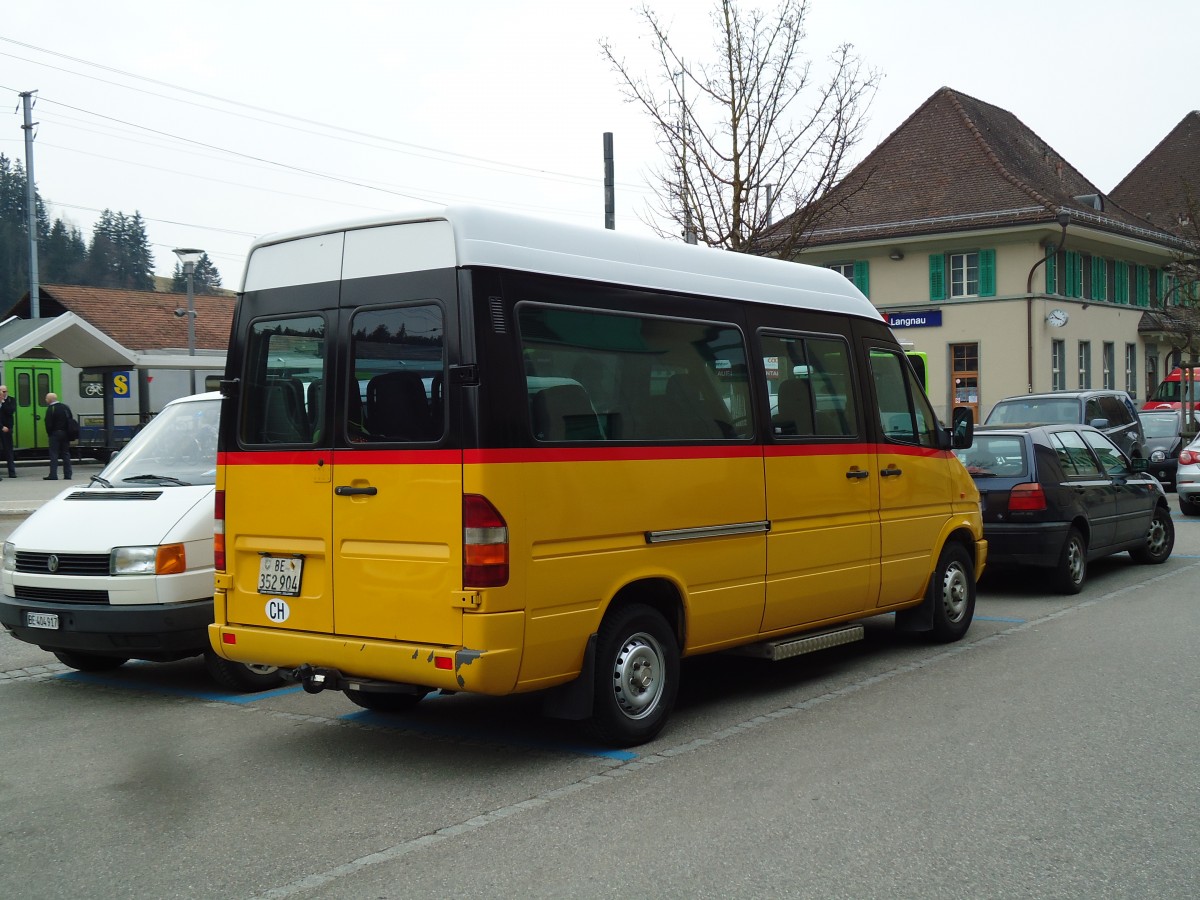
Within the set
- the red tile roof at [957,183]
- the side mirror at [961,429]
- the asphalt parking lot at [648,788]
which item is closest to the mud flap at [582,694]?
the asphalt parking lot at [648,788]

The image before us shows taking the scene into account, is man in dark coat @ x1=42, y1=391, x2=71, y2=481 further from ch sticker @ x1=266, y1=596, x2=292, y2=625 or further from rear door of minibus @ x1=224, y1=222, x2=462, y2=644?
ch sticker @ x1=266, y1=596, x2=292, y2=625

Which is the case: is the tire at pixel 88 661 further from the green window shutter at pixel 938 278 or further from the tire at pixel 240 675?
the green window shutter at pixel 938 278

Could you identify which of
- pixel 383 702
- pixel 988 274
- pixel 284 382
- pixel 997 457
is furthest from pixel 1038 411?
pixel 988 274

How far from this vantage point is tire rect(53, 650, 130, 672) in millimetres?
8711

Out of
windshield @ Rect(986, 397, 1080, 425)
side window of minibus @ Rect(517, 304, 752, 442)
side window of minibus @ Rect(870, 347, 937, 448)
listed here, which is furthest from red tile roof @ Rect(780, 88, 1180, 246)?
side window of minibus @ Rect(517, 304, 752, 442)

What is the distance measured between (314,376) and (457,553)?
1336 millimetres

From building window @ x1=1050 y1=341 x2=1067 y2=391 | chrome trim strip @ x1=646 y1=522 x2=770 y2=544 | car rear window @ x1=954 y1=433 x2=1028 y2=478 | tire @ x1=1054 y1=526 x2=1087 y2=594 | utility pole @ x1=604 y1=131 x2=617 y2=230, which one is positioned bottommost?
tire @ x1=1054 y1=526 x2=1087 y2=594

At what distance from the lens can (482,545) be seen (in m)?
5.73

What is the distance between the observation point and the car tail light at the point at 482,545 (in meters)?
5.73

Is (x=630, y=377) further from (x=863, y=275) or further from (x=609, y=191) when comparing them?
(x=863, y=275)

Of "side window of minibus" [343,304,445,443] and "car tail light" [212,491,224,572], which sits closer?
"side window of minibus" [343,304,445,443]

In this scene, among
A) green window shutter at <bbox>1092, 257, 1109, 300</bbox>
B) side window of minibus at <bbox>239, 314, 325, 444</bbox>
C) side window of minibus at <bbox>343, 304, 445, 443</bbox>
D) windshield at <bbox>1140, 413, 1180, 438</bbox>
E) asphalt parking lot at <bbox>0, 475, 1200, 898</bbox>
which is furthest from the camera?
green window shutter at <bbox>1092, 257, 1109, 300</bbox>

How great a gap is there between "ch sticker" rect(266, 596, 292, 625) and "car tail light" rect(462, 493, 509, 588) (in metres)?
1.20

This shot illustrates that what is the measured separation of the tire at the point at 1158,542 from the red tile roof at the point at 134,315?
41344mm
